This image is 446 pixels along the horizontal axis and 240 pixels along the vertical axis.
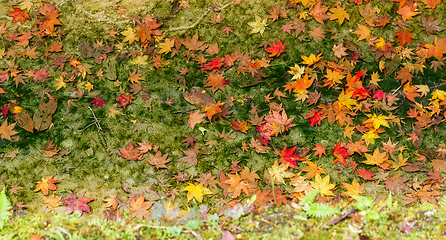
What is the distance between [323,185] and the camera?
9.03 ft

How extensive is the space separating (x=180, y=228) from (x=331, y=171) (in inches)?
69.2

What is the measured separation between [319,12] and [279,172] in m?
2.35

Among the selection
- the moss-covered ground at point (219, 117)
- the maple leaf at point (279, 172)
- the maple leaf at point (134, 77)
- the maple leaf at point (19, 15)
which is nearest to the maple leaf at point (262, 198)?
the moss-covered ground at point (219, 117)

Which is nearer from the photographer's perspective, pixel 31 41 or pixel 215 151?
pixel 215 151

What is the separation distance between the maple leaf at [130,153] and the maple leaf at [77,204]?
58 centimetres

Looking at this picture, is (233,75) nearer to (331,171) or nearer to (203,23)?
(203,23)

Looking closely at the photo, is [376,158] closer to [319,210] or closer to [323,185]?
[323,185]

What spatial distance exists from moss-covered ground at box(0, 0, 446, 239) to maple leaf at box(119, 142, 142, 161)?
1.4 inches

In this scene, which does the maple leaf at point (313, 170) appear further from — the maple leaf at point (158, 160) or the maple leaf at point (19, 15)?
the maple leaf at point (19, 15)

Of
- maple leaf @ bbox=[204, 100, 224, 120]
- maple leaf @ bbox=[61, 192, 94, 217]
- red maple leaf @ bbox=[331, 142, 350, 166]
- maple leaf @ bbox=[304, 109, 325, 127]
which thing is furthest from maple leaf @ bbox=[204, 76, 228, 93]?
maple leaf @ bbox=[61, 192, 94, 217]

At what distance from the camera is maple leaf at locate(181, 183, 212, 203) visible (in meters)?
2.78

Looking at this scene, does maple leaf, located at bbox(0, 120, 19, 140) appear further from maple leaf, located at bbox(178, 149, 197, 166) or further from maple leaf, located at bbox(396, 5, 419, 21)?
maple leaf, located at bbox(396, 5, 419, 21)

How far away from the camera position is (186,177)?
2.90 meters

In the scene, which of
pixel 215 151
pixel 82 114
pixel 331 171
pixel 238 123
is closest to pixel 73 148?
pixel 82 114
